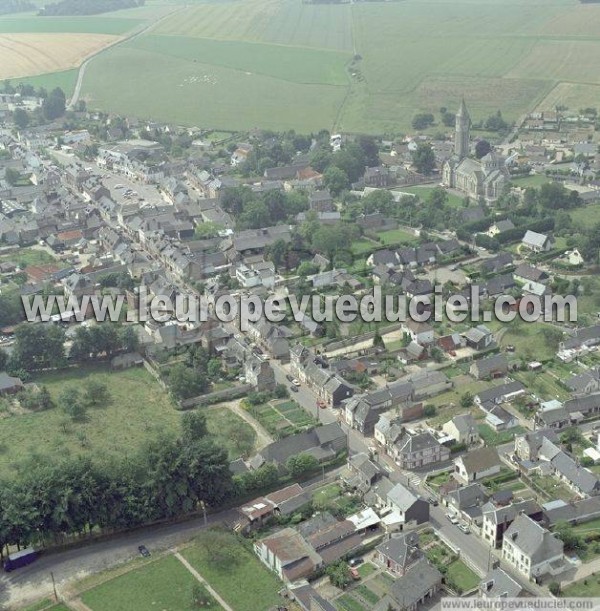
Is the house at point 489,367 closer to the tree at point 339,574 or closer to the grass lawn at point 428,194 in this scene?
the tree at point 339,574

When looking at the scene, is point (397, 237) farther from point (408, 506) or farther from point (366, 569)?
point (366, 569)

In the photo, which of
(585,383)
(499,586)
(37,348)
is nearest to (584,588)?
(499,586)

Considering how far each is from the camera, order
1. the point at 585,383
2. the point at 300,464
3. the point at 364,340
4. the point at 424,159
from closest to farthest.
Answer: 1. the point at 300,464
2. the point at 585,383
3. the point at 364,340
4. the point at 424,159

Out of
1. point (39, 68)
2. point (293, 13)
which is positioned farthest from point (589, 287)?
point (293, 13)

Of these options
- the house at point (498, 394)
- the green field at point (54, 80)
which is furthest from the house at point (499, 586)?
the green field at point (54, 80)

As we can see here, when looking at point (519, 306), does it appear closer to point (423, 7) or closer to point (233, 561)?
point (233, 561)

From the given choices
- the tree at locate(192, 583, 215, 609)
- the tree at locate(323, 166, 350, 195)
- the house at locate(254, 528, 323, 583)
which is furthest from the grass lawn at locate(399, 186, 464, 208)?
the tree at locate(192, 583, 215, 609)

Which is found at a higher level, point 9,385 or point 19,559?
point 9,385
